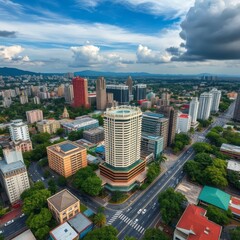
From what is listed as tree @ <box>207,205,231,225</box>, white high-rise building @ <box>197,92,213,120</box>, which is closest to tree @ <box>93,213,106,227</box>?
tree @ <box>207,205,231,225</box>

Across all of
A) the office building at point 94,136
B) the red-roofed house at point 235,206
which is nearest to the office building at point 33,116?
the office building at point 94,136

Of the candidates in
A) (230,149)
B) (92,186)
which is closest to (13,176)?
(92,186)

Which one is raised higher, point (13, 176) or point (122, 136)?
point (122, 136)

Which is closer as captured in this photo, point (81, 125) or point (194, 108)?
point (81, 125)

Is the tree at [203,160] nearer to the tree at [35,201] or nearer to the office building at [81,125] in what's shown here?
the tree at [35,201]

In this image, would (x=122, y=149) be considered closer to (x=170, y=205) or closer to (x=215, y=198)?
(x=170, y=205)

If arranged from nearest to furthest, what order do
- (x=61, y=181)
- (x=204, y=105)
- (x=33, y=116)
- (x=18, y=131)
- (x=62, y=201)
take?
(x=62, y=201) < (x=61, y=181) < (x=18, y=131) < (x=204, y=105) < (x=33, y=116)

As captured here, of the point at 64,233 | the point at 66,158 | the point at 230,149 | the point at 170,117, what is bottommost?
the point at 64,233

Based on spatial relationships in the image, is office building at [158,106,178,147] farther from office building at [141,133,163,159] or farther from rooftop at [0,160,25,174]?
rooftop at [0,160,25,174]
